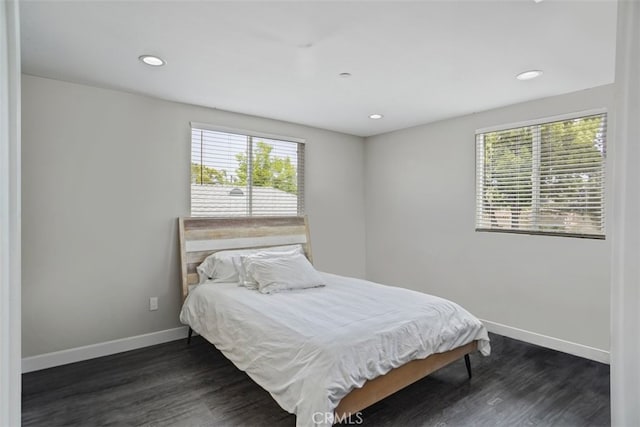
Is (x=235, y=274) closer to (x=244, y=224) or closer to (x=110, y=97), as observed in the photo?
(x=244, y=224)

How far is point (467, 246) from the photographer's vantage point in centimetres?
404

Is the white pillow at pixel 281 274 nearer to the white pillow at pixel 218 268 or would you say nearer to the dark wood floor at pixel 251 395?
the white pillow at pixel 218 268

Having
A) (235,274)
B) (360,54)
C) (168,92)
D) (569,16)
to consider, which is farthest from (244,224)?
(569,16)

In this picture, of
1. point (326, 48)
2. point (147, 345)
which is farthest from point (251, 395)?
point (326, 48)

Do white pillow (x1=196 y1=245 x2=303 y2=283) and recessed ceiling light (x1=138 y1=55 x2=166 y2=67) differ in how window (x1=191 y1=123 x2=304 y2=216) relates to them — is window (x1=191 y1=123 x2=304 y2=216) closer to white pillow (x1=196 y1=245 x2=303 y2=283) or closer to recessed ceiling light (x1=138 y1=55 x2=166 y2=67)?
white pillow (x1=196 y1=245 x2=303 y2=283)

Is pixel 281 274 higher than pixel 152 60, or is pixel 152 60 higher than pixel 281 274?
pixel 152 60

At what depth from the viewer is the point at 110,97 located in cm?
320

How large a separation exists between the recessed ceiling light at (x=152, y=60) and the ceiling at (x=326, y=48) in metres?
0.05

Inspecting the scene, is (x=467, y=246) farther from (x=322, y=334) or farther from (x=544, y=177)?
(x=322, y=334)

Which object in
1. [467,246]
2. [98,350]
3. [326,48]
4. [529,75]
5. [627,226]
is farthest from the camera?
[467,246]

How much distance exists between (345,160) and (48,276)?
363 cm

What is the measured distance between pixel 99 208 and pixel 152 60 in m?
1.46
